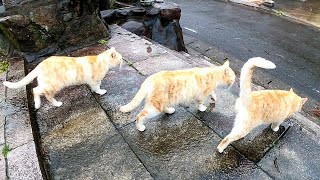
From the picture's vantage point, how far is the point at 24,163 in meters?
3.79

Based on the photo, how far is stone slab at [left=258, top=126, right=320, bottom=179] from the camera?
387 centimetres

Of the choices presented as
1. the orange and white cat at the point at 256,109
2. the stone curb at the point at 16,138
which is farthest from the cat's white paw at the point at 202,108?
the stone curb at the point at 16,138

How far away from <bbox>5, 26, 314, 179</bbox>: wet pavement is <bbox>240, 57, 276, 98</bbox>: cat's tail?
3.43 feet

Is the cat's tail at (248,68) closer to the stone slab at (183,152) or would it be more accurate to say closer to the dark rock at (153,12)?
the stone slab at (183,152)

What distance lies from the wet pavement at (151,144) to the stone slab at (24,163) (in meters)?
0.21

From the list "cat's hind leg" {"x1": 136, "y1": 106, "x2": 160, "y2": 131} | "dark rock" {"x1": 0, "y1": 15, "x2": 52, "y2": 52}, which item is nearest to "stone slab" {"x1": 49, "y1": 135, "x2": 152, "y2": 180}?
"cat's hind leg" {"x1": 136, "y1": 106, "x2": 160, "y2": 131}

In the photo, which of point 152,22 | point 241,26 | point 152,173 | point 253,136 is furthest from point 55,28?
point 241,26

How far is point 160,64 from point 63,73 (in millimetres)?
2572

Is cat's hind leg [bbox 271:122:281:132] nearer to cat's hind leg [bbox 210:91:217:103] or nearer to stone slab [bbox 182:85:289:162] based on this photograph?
stone slab [bbox 182:85:289:162]

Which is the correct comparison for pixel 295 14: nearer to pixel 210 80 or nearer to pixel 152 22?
pixel 152 22

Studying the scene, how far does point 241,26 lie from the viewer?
43.7 feet

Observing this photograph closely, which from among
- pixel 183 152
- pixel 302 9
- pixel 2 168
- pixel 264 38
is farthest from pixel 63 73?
pixel 302 9

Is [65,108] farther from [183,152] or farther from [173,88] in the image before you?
[183,152]

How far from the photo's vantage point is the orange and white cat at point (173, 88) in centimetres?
412
